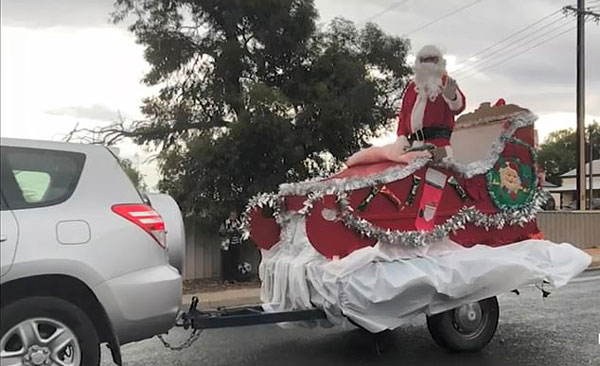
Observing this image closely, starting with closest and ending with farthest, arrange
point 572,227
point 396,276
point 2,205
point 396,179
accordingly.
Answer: point 2,205, point 396,276, point 396,179, point 572,227

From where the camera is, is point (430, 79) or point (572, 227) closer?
point (430, 79)

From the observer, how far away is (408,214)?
6.11m

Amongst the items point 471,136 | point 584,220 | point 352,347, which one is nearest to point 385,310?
point 352,347

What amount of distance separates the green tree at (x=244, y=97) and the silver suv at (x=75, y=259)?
276 inches

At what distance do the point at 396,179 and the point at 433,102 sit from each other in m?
1.32

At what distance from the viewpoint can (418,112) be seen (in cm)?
704

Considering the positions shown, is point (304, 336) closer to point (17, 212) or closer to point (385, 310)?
point (385, 310)

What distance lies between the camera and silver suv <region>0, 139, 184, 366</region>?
4.04 meters

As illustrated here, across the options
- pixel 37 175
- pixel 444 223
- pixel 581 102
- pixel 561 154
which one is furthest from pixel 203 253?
pixel 561 154

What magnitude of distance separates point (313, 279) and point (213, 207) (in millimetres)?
6182

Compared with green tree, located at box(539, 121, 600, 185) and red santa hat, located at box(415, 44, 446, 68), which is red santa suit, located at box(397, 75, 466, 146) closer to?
red santa hat, located at box(415, 44, 446, 68)

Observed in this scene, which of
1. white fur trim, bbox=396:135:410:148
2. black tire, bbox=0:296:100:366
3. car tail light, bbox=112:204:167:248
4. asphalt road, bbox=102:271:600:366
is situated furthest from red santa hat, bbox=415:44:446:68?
black tire, bbox=0:296:100:366

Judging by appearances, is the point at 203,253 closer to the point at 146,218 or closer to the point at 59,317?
the point at 146,218

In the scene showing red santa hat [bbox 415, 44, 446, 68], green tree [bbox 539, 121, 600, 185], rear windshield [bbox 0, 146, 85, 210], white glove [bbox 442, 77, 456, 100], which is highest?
green tree [bbox 539, 121, 600, 185]
